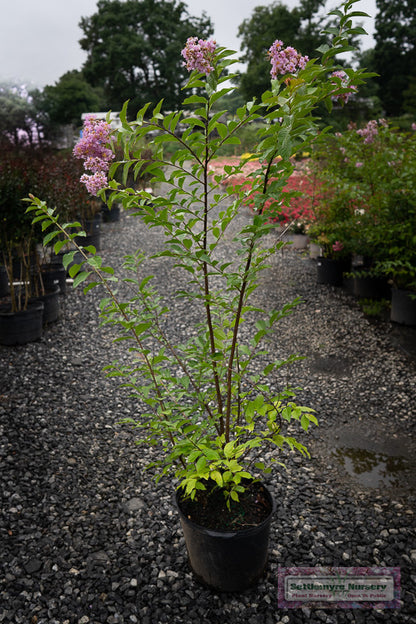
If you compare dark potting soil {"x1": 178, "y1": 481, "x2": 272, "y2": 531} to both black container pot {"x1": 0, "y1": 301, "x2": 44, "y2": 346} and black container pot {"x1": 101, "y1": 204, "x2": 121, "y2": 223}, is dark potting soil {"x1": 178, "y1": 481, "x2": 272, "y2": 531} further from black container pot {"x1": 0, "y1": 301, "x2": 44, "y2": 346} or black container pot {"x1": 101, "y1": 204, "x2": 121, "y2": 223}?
black container pot {"x1": 101, "y1": 204, "x2": 121, "y2": 223}

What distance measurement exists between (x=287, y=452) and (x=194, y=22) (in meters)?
34.6

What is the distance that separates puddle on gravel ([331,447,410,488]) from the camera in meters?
2.40

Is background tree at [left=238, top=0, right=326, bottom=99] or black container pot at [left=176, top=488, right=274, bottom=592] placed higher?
background tree at [left=238, top=0, right=326, bottom=99]

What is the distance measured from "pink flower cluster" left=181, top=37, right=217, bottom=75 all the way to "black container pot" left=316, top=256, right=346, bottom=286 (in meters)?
4.67

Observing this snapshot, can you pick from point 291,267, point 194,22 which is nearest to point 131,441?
point 291,267

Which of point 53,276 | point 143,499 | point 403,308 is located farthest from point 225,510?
point 53,276

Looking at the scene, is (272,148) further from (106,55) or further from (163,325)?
(106,55)

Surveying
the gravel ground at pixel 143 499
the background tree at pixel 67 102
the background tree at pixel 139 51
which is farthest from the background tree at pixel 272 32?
the gravel ground at pixel 143 499

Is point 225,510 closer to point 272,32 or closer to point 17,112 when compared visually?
point 17,112

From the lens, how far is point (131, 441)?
2.75 metres

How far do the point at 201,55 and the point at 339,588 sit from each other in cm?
196

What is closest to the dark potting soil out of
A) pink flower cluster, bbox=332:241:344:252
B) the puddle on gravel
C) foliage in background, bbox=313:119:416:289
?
the puddle on gravel

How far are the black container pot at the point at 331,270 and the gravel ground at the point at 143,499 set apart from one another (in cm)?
178

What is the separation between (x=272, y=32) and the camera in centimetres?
2439
